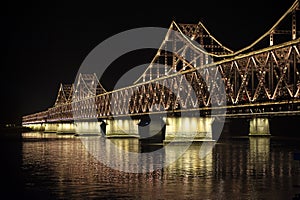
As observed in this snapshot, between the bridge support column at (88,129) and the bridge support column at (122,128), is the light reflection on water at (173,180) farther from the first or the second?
the bridge support column at (88,129)

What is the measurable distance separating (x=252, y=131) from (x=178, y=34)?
42.2 metres

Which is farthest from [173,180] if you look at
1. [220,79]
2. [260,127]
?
[260,127]

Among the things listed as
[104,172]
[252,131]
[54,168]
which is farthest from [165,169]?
[252,131]

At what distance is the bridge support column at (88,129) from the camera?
163875 mm

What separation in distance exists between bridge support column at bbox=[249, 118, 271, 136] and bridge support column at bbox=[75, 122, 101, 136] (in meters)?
44.1

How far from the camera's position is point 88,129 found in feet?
551

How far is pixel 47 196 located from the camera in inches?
1296

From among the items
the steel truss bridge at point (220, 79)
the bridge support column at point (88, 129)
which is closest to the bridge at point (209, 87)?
the steel truss bridge at point (220, 79)

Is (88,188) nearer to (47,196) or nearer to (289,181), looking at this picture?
(47,196)

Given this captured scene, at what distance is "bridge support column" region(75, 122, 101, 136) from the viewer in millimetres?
163875

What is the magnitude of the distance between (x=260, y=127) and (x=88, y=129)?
5294cm

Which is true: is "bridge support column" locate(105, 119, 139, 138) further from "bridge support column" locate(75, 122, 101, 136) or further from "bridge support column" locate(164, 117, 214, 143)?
"bridge support column" locate(164, 117, 214, 143)

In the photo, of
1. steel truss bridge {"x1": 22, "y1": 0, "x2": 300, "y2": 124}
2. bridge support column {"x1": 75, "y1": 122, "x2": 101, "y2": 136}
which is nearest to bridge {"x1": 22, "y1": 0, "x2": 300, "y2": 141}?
steel truss bridge {"x1": 22, "y1": 0, "x2": 300, "y2": 124}

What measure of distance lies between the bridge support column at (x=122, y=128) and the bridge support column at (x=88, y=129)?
24.9 m
